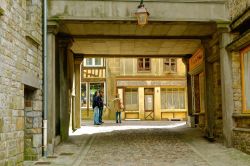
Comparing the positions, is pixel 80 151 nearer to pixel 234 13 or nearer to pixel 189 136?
pixel 189 136

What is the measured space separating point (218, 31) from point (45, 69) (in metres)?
5.15

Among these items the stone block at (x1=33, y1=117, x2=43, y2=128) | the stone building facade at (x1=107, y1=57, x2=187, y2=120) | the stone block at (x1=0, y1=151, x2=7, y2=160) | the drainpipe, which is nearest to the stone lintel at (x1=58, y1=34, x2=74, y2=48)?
the drainpipe

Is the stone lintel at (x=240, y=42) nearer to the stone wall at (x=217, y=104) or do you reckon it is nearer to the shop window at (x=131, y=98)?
the stone wall at (x=217, y=104)

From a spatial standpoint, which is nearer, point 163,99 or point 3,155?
point 3,155

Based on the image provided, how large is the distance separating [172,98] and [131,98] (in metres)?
3.29

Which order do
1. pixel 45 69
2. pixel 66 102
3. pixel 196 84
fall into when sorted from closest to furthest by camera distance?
pixel 45 69
pixel 66 102
pixel 196 84

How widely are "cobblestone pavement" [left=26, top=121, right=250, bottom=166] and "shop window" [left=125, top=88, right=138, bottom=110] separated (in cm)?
1660

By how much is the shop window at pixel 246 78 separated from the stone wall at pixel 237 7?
103 cm

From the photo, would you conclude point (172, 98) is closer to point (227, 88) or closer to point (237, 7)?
point (227, 88)

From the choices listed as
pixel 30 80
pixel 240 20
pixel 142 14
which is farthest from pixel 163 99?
pixel 30 80

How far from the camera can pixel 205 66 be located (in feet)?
46.2

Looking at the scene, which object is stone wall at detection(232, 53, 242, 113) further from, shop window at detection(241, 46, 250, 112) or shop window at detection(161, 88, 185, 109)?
shop window at detection(161, 88, 185, 109)

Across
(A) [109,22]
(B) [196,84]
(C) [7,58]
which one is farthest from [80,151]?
(B) [196,84]

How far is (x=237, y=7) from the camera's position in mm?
11047
